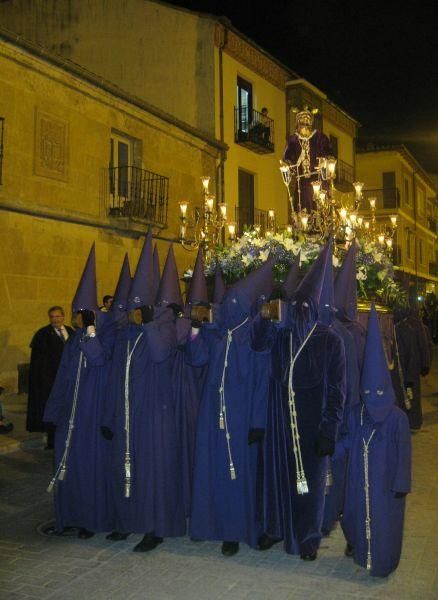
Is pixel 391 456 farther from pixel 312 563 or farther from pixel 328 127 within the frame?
pixel 328 127

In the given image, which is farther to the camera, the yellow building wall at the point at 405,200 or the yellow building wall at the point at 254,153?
the yellow building wall at the point at 405,200

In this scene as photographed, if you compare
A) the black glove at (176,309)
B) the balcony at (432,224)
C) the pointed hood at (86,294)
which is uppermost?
the balcony at (432,224)

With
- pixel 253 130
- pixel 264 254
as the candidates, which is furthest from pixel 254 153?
pixel 264 254

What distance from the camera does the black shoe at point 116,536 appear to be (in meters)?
5.11

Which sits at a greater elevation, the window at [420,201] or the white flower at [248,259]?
the window at [420,201]

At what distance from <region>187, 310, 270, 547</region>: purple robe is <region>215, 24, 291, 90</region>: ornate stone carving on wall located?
55.0ft

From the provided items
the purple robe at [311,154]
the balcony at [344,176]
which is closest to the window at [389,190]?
the balcony at [344,176]

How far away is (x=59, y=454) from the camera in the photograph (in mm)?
5449

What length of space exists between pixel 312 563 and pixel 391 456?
3.33 feet

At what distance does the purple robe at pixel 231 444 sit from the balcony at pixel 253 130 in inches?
641

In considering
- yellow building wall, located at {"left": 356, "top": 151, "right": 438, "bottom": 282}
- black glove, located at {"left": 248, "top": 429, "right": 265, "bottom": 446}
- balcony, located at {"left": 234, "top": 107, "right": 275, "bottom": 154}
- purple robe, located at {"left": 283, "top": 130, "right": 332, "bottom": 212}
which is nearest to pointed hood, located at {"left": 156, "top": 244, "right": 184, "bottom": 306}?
black glove, located at {"left": 248, "top": 429, "right": 265, "bottom": 446}

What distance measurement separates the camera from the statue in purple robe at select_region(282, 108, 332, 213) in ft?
28.3

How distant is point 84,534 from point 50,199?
30.5ft

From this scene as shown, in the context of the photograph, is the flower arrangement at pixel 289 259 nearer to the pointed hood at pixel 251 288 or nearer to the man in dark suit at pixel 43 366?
the pointed hood at pixel 251 288
